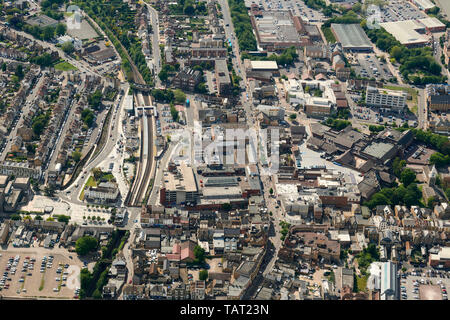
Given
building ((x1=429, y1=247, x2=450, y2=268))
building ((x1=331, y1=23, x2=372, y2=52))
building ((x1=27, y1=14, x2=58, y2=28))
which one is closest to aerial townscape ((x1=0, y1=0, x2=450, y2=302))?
building ((x1=429, y1=247, x2=450, y2=268))

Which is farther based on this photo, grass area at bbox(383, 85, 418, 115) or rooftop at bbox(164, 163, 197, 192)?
grass area at bbox(383, 85, 418, 115)

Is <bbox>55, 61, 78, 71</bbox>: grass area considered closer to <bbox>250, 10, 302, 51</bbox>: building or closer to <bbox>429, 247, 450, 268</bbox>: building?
<bbox>250, 10, 302, 51</bbox>: building

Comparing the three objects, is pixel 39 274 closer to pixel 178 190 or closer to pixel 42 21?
pixel 178 190

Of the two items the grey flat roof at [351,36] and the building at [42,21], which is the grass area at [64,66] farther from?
the grey flat roof at [351,36]

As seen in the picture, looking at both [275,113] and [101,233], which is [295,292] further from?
[275,113]

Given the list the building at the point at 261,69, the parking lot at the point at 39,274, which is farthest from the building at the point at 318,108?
the parking lot at the point at 39,274

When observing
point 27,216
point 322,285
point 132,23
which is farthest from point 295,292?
point 132,23
